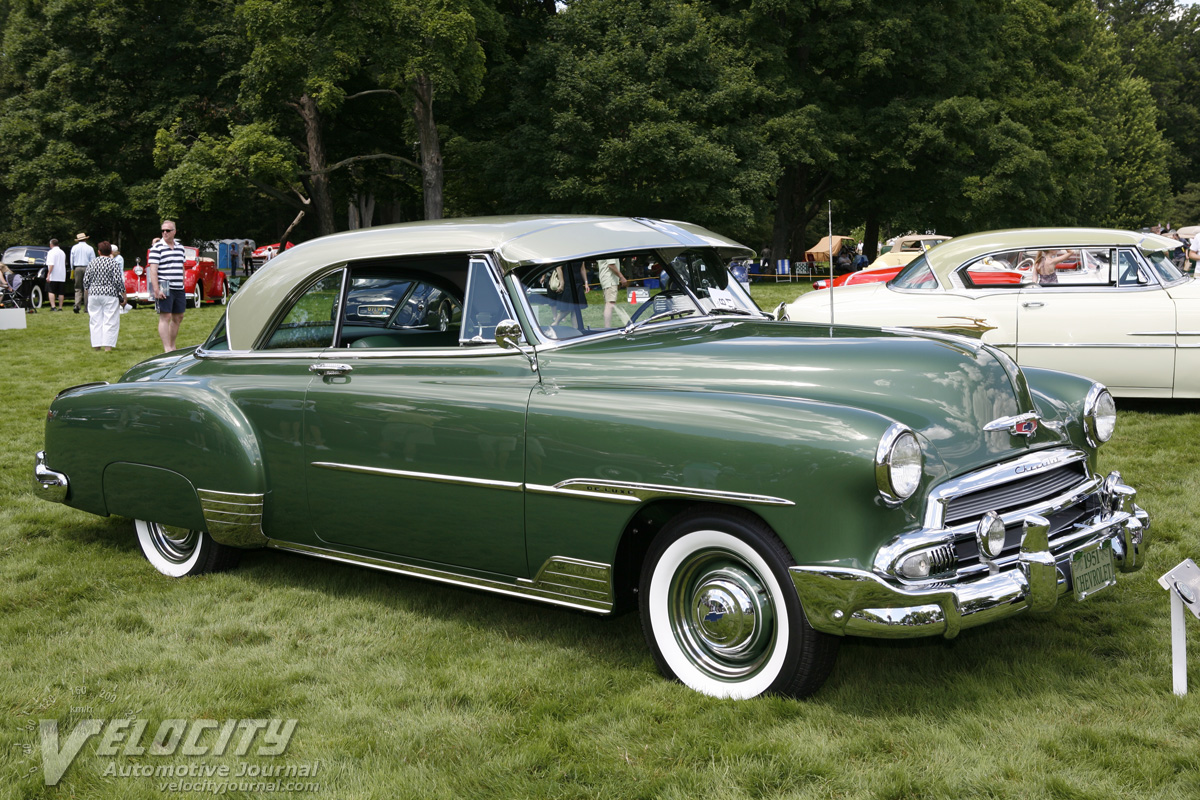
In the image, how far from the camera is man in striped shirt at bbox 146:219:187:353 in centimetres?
1294

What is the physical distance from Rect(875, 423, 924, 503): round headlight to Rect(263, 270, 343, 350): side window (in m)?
2.66

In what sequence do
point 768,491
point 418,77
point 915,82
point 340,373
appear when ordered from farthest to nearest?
point 915,82 → point 418,77 → point 340,373 → point 768,491

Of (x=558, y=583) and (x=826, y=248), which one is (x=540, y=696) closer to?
(x=558, y=583)

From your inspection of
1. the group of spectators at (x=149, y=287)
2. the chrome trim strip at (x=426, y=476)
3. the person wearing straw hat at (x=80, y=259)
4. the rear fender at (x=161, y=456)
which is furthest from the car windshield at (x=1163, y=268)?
the person wearing straw hat at (x=80, y=259)

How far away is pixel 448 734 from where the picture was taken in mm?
3523

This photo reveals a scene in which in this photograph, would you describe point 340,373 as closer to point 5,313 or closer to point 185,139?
point 5,313

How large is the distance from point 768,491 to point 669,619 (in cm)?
69

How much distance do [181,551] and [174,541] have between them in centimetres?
6

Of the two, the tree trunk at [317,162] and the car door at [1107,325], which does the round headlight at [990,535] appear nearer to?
the car door at [1107,325]

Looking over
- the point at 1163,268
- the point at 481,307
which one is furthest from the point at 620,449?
the point at 1163,268

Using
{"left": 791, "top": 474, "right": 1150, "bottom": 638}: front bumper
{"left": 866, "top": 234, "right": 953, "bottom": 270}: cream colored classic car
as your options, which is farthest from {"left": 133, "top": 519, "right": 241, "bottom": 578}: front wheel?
{"left": 866, "top": 234, "right": 953, "bottom": 270}: cream colored classic car

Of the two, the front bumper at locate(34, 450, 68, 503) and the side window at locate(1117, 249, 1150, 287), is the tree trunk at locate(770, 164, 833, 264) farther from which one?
the front bumper at locate(34, 450, 68, 503)

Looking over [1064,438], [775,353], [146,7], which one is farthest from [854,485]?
[146,7]

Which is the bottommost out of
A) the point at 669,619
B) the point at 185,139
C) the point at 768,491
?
the point at 669,619
